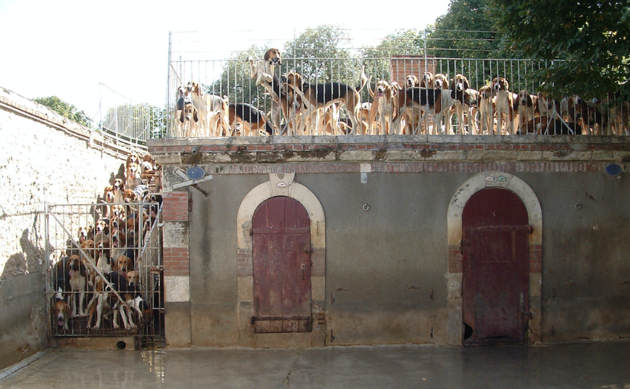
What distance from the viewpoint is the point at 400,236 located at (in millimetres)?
8406

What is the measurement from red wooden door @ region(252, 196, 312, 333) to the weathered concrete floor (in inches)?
24.1

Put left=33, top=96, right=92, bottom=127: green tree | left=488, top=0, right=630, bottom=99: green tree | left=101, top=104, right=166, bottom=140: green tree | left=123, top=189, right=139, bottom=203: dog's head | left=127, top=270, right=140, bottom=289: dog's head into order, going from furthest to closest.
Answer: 1. left=33, top=96, right=92, bottom=127: green tree
2. left=101, top=104, right=166, bottom=140: green tree
3. left=123, top=189, right=139, bottom=203: dog's head
4. left=127, top=270, right=140, bottom=289: dog's head
5. left=488, top=0, right=630, bottom=99: green tree

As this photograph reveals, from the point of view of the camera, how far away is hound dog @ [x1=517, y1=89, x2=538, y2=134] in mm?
8922

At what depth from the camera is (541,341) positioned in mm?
8406

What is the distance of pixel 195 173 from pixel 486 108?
4853mm

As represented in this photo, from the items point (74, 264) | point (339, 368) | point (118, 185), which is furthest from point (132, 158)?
point (339, 368)

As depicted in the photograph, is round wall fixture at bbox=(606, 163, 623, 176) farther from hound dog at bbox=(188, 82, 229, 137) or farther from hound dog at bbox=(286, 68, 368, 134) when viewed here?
hound dog at bbox=(188, 82, 229, 137)

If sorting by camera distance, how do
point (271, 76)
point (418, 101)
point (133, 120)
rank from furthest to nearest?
point (133, 120) < point (418, 101) < point (271, 76)

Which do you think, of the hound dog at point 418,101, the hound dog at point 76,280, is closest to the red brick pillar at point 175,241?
the hound dog at point 76,280

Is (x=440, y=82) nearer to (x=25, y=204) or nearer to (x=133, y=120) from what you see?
(x=25, y=204)

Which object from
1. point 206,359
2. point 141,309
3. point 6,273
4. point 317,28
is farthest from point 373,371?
point 317,28

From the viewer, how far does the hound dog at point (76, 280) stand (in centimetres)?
857

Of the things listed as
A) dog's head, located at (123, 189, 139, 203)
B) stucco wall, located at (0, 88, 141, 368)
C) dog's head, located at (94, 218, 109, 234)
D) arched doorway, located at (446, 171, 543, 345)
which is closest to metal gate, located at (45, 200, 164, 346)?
stucco wall, located at (0, 88, 141, 368)

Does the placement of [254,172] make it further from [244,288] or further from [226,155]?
[244,288]
